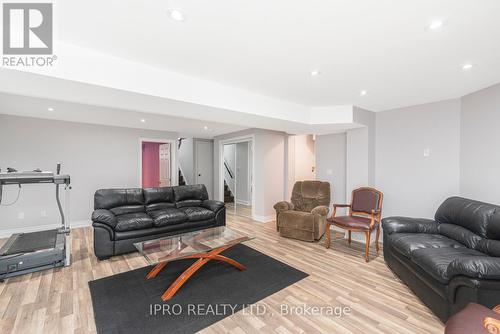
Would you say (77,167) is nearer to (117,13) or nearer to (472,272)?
(117,13)

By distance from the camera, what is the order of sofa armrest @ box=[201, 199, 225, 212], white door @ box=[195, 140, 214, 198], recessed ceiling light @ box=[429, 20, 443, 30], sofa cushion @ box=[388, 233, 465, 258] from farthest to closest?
white door @ box=[195, 140, 214, 198] < sofa armrest @ box=[201, 199, 225, 212] < sofa cushion @ box=[388, 233, 465, 258] < recessed ceiling light @ box=[429, 20, 443, 30]

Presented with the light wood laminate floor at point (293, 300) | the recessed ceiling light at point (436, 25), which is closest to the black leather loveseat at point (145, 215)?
the light wood laminate floor at point (293, 300)

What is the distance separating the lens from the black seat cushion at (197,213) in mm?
3933

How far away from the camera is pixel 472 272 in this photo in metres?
1.68

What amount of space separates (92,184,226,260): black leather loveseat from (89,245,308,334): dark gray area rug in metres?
0.65

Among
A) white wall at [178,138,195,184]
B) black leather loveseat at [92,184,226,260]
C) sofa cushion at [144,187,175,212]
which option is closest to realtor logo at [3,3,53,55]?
black leather loveseat at [92,184,226,260]

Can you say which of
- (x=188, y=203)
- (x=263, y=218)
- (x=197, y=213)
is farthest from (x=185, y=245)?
(x=263, y=218)

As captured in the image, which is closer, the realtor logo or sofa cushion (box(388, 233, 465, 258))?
the realtor logo

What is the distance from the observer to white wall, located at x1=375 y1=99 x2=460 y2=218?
330 centimetres

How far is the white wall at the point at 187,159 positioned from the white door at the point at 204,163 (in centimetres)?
19

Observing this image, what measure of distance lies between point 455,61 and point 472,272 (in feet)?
6.26

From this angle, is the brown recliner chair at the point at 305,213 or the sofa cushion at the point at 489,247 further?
the brown recliner chair at the point at 305,213

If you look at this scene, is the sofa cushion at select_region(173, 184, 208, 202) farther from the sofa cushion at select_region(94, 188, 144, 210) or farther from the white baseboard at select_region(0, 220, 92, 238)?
the white baseboard at select_region(0, 220, 92, 238)

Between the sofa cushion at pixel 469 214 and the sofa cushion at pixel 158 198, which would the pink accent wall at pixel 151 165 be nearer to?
the sofa cushion at pixel 158 198
